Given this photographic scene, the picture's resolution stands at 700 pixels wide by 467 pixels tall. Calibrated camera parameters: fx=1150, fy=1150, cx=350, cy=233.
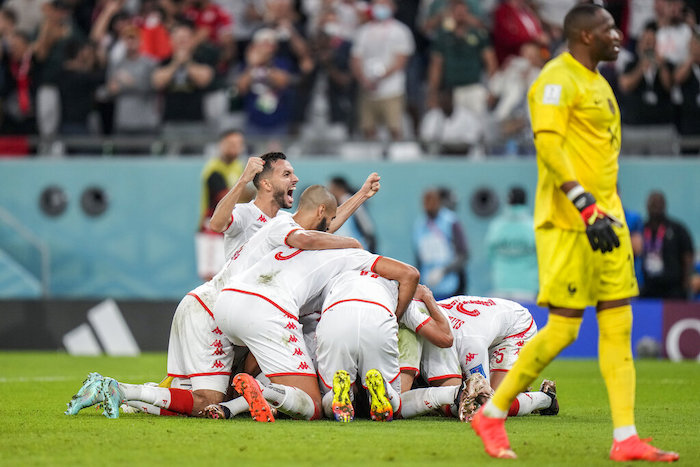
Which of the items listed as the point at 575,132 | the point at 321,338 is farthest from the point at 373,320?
the point at 575,132

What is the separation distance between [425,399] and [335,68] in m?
10.1

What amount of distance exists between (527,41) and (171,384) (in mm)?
10857

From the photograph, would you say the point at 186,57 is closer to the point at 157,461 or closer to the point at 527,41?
the point at 527,41

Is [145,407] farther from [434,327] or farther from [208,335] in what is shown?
[434,327]

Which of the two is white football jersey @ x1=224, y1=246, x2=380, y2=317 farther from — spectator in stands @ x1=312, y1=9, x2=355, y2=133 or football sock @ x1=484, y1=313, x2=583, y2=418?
spectator in stands @ x1=312, y1=9, x2=355, y2=133

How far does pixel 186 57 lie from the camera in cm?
1736

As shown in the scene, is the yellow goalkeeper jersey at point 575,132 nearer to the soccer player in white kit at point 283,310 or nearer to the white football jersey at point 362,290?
the white football jersey at point 362,290

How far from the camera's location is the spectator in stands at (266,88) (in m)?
17.3

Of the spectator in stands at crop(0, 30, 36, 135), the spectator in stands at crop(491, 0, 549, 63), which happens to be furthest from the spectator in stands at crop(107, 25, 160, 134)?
the spectator in stands at crop(491, 0, 549, 63)

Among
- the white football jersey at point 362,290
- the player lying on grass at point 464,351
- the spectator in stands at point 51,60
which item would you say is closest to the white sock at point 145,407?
the white football jersey at point 362,290

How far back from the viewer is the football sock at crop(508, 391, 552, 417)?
27.5 ft

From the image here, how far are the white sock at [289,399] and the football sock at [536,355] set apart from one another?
196cm

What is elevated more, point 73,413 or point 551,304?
point 551,304

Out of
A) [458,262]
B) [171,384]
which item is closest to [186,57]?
[458,262]
